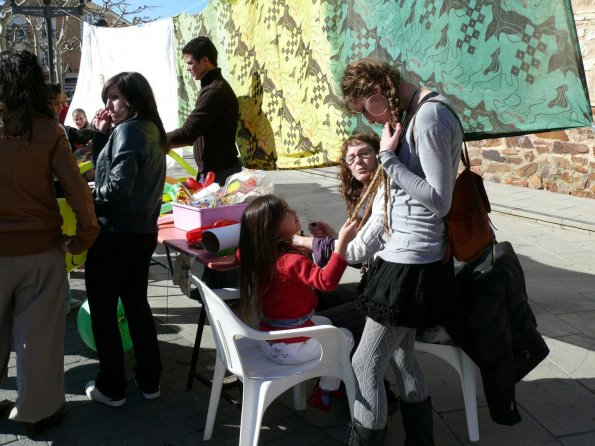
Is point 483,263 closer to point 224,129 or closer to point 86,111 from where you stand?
point 224,129

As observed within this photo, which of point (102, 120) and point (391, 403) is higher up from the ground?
point (102, 120)

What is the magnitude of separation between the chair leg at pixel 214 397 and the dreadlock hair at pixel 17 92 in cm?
135

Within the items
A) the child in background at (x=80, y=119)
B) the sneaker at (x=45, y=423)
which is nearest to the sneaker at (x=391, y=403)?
the sneaker at (x=45, y=423)

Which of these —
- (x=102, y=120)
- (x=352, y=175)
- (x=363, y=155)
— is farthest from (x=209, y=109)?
(x=363, y=155)

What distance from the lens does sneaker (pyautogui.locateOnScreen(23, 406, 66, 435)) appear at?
304 cm

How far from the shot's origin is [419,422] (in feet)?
8.73

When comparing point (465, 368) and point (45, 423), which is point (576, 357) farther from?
point (45, 423)

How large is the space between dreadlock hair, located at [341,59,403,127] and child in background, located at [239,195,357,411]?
0.66 m

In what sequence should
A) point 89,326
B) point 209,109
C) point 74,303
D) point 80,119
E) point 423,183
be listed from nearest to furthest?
point 423,183 → point 89,326 → point 209,109 → point 74,303 → point 80,119

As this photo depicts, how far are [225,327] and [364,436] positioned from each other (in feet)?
2.36

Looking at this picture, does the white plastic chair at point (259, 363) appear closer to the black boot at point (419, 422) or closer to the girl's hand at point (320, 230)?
the black boot at point (419, 422)

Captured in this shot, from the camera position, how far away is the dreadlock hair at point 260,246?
2725 millimetres

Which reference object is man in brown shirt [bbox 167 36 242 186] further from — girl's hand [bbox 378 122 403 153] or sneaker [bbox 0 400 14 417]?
girl's hand [bbox 378 122 403 153]

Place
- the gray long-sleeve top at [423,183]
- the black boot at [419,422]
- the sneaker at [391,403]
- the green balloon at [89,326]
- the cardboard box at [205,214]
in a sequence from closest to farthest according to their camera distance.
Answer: the gray long-sleeve top at [423,183] → the black boot at [419,422] → the sneaker at [391,403] → the cardboard box at [205,214] → the green balloon at [89,326]
